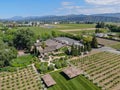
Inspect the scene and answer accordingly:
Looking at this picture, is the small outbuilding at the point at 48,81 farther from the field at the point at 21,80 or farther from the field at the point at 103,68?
the field at the point at 103,68

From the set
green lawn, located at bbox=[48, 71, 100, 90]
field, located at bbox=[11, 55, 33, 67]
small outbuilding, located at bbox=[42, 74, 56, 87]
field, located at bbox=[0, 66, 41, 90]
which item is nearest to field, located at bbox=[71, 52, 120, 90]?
green lawn, located at bbox=[48, 71, 100, 90]

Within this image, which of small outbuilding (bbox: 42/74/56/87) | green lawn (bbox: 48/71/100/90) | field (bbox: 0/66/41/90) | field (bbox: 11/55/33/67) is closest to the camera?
green lawn (bbox: 48/71/100/90)

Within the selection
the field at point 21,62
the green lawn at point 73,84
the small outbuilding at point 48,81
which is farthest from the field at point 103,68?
the field at point 21,62

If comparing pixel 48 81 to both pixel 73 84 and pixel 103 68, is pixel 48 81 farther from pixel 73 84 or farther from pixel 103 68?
pixel 103 68

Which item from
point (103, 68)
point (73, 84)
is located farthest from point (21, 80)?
point (103, 68)

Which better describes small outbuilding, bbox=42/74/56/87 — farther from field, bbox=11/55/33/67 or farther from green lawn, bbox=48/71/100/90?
field, bbox=11/55/33/67

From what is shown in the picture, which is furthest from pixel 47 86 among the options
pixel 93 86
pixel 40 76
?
pixel 93 86
